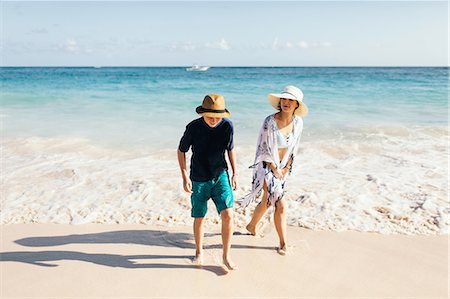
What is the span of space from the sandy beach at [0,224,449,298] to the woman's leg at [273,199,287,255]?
0.10 m

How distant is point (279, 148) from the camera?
3.88 metres

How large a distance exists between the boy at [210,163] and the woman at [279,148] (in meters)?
0.39

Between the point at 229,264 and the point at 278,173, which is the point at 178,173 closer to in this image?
the point at 278,173

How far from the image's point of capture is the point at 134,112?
46.2 feet

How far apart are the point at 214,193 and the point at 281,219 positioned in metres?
0.76

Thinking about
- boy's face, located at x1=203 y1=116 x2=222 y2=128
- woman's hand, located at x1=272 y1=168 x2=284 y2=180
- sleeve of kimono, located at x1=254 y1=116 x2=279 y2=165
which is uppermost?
boy's face, located at x1=203 y1=116 x2=222 y2=128

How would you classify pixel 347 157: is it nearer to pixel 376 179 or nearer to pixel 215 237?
pixel 376 179

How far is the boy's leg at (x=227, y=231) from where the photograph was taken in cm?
351

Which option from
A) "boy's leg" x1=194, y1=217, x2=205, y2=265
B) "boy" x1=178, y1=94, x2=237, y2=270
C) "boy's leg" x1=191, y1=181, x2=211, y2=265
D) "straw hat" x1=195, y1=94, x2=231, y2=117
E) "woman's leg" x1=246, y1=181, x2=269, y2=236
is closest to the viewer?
"straw hat" x1=195, y1=94, x2=231, y2=117

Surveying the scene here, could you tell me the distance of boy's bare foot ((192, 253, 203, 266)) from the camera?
3.75 metres

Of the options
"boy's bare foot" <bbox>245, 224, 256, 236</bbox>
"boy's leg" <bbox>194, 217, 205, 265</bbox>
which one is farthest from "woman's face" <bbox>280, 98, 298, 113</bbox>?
"boy's bare foot" <bbox>245, 224, 256, 236</bbox>

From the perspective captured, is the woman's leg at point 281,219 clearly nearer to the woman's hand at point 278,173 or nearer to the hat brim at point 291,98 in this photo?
the woman's hand at point 278,173

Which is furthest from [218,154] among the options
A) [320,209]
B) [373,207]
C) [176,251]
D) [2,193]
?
[2,193]

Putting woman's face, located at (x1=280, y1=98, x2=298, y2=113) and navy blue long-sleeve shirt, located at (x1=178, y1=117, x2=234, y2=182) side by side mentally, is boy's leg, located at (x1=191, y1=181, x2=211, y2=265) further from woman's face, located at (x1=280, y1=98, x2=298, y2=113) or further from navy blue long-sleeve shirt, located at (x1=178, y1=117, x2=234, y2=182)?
woman's face, located at (x1=280, y1=98, x2=298, y2=113)
